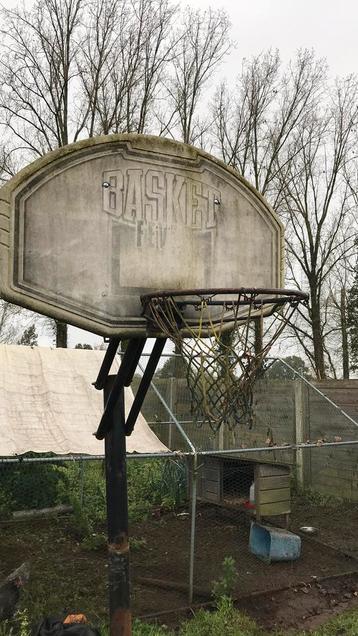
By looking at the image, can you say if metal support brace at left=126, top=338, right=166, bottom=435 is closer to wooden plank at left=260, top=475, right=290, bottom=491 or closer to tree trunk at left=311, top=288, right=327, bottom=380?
wooden plank at left=260, top=475, right=290, bottom=491

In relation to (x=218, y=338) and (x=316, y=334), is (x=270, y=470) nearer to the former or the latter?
(x=218, y=338)

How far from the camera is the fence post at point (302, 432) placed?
10992mm

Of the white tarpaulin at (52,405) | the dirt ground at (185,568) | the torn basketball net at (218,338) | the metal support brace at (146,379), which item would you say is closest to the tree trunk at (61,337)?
the white tarpaulin at (52,405)

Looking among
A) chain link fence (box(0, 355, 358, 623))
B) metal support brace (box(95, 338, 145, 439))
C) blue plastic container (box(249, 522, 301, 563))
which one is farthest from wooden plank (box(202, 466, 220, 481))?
metal support brace (box(95, 338, 145, 439))

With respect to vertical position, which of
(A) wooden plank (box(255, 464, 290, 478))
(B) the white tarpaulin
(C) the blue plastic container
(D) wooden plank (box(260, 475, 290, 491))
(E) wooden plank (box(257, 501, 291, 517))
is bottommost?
(C) the blue plastic container

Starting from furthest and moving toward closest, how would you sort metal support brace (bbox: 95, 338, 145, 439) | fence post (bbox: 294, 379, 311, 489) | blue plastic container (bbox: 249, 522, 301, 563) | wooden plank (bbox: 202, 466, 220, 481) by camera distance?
1. fence post (bbox: 294, 379, 311, 489)
2. wooden plank (bbox: 202, 466, 220, 481)
3. blue plastic container (bbox: 249, 522, 301, 563)
4. metal support brace (bbox: 95, 338, 145, 439)

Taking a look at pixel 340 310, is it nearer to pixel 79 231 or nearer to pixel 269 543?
pixel 269 543

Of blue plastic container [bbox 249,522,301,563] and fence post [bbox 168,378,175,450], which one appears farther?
fence post [bbox 168,378,175,450]

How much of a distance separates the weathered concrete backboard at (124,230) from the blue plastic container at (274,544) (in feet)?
13.7

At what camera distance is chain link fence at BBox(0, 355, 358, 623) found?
251 inches

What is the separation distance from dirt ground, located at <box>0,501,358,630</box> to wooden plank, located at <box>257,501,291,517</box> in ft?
1.89

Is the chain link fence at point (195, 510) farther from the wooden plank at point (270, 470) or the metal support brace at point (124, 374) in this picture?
the metal support brace at point (124, 374)

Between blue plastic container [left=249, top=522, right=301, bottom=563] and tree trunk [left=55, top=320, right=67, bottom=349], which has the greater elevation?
tree trunk [left=55, top=320, right=67, bottom=349]

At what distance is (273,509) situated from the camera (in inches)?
307
